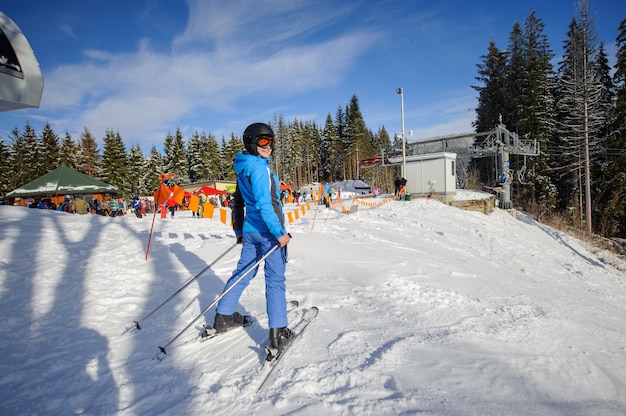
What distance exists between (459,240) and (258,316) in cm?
1249

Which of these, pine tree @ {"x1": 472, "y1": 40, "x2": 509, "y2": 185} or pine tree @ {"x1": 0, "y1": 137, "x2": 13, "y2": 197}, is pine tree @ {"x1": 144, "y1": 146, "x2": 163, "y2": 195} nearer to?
pine tree @ {"x1": 0, "y1": 137, "x2": 13, "y2": 197}

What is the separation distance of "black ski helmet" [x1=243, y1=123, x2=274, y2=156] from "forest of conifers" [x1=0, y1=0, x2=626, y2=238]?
103 feet

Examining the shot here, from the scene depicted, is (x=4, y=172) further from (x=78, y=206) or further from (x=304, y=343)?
(x=304, y=343)

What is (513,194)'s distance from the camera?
38.0 meters

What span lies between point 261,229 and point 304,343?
1.20m

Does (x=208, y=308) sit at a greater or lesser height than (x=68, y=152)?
lesser

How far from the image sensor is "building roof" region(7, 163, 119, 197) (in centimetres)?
2802

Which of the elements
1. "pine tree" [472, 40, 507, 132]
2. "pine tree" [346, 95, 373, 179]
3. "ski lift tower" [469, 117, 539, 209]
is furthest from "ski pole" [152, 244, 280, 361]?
"pine tree" [346, 95, 373, 179]

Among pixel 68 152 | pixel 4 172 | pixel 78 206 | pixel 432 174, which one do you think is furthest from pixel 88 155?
pixel 432 174

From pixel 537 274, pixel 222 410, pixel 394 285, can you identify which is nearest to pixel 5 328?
pixel 222 410

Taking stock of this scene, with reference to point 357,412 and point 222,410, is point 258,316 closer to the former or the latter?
point 222,410

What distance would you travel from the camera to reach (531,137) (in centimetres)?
3575

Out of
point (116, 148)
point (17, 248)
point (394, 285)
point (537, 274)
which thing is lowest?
point (537, 274)

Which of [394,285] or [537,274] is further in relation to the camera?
[537,274]
